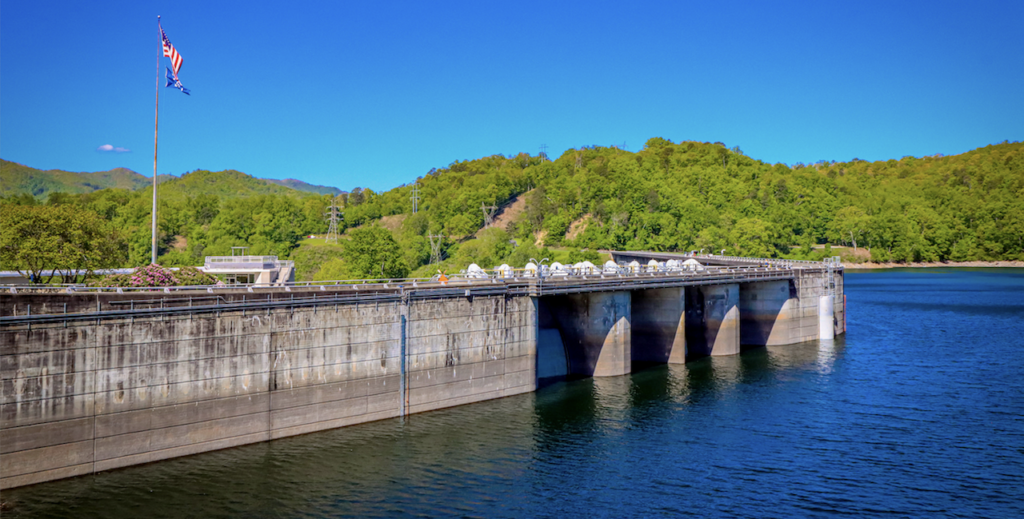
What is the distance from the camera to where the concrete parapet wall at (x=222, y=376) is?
131 feet

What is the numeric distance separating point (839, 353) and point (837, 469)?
43509mm

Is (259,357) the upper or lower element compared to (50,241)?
lower

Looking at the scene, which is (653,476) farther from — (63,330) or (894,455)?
(63,330)

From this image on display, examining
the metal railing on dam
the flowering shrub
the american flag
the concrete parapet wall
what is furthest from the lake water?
the american flag

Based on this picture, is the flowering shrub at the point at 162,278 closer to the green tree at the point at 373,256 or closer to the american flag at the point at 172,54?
the american flag at the point at 172,54

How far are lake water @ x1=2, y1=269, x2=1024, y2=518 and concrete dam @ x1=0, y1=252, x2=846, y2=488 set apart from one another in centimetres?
153

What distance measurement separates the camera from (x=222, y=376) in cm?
4634

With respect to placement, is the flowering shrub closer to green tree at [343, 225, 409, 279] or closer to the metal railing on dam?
the metal railing on dam

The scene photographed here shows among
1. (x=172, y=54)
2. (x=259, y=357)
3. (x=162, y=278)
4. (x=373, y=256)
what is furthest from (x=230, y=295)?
(x=373, y=256)

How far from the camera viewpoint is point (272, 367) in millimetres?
48594

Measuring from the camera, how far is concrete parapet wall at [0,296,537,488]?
39875 millimetres

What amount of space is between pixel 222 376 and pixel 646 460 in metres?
26.6

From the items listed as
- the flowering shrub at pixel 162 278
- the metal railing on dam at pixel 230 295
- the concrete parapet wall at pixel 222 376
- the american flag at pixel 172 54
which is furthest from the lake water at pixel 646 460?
the american flag at pixel 172 54

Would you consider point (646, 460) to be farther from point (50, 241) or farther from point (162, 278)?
point (50, 241)
